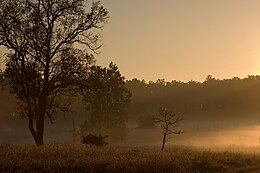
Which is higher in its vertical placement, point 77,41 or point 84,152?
point 77,41

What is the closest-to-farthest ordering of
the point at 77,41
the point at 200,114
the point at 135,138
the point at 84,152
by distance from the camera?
the point at 84,152 → the point at 77,41 → the point at 135,138 → the point at 200,114

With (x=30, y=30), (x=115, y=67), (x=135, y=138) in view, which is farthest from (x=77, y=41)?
(x=135, y=138)

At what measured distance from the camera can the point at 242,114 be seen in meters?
192

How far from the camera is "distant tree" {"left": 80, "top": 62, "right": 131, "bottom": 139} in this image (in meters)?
78.9

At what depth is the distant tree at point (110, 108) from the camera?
259 feet

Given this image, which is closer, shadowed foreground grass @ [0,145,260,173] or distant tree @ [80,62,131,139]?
shadowed foreground grass @ [0,145,260,173]

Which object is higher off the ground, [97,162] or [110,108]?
[110,108]

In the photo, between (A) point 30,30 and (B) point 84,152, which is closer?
(B) point 84,152

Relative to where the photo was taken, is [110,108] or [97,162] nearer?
[97,162]

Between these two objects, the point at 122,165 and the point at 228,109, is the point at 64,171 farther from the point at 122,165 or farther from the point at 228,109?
the point at 228,109

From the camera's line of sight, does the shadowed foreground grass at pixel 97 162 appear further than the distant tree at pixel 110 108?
No

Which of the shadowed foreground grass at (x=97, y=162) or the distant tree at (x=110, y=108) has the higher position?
the distant tree at (x=110, y=108)

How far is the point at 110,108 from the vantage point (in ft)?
266

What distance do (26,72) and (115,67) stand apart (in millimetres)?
47272
